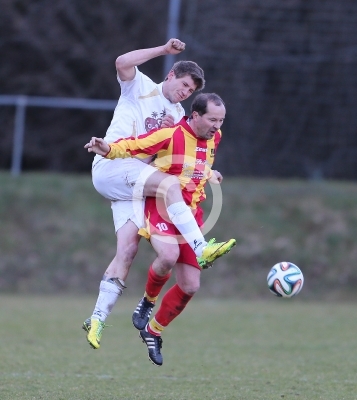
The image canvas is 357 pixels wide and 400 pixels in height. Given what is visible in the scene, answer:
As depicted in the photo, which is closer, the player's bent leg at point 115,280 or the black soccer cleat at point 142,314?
the player's bent leg at point 115,280

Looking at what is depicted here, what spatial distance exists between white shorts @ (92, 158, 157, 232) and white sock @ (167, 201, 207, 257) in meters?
0.38

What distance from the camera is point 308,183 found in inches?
725

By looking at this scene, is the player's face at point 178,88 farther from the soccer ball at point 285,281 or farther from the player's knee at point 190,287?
the soccer ball at point 285,281

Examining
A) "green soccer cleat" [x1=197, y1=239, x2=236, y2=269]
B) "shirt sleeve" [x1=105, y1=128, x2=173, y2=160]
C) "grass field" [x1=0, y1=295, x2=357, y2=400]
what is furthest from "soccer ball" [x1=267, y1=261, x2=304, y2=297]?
"shirt sleeve" [x1=105, y1=128, x2=173, y2=160]

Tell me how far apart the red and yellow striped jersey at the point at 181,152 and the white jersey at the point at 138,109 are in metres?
0.33

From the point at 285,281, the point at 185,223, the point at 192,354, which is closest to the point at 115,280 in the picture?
the point at 185,223

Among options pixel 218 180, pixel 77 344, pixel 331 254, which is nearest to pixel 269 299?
pixel 331 254

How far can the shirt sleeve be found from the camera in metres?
6.90

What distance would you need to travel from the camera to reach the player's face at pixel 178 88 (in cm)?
737

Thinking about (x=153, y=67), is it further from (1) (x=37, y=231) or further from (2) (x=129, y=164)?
(2) (x=129, y=164)

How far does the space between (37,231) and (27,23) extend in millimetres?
6285

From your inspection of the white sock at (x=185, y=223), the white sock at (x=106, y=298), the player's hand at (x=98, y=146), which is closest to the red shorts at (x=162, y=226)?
the white sock at (x=185, y=223)

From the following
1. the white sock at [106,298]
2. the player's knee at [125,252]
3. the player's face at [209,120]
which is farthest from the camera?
the player's knee at [125,252]

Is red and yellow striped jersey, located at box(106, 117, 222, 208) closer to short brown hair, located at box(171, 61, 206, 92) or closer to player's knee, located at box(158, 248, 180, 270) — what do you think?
short brown hair, located at box(171, 61, 206, 92)
